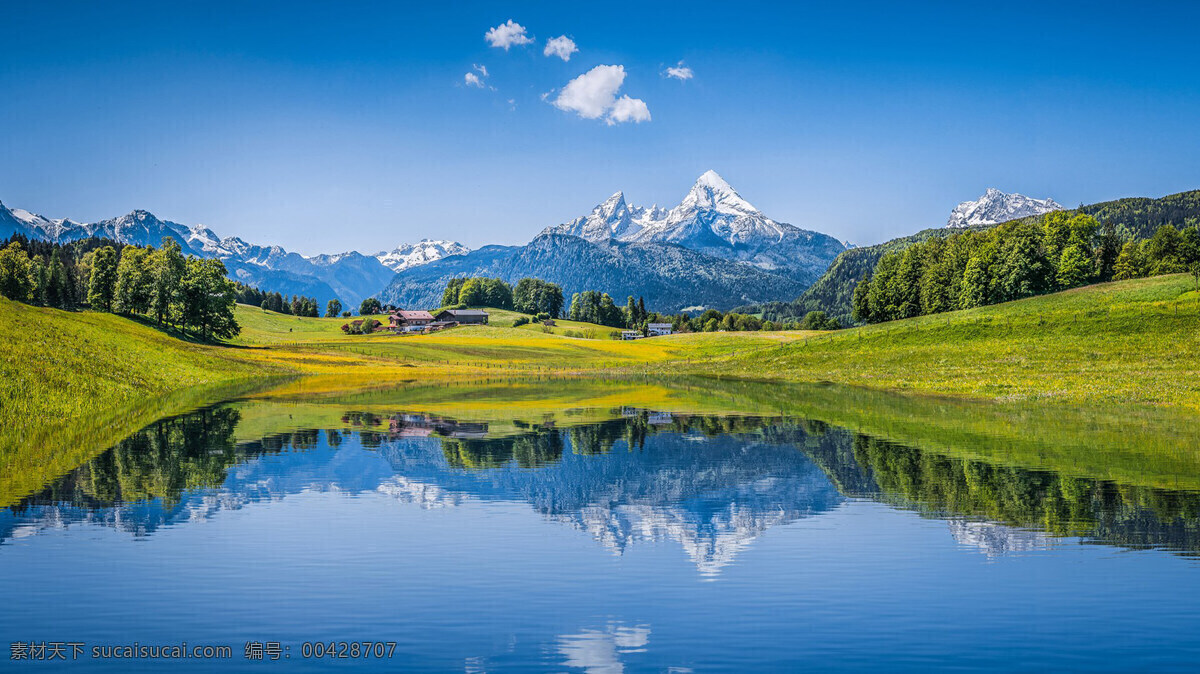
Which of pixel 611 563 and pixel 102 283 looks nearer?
pixel 611 563

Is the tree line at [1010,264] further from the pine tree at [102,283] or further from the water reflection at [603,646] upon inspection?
the pine tree at [102,283]

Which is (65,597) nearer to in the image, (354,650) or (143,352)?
(354,650)

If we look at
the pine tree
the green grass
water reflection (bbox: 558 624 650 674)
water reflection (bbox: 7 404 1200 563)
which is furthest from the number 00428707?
the pine tree

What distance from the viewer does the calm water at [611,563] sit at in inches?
473

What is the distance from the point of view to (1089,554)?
54.1ft

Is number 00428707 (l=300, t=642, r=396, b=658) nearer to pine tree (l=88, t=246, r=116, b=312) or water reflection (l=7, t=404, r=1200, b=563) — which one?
water reflection (l=7, t=404, r=1200, b=563)

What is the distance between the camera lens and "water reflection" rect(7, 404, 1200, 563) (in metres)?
18.8

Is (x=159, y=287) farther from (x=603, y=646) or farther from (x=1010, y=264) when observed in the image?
(x=1010, y=264)

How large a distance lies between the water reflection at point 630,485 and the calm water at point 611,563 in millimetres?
154

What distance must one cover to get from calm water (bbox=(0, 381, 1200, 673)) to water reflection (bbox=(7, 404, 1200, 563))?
0.15 meters

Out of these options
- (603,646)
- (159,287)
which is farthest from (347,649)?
(159,287)

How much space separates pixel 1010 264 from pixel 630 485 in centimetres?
10331

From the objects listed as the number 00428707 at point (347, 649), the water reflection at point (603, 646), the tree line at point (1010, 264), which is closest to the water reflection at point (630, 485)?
the water reflection at point (603, 646)

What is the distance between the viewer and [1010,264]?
110m
